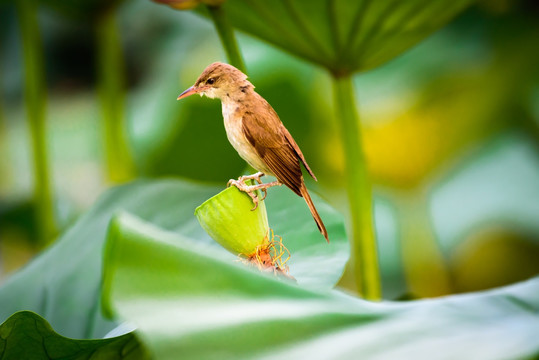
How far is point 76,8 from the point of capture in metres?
0.89

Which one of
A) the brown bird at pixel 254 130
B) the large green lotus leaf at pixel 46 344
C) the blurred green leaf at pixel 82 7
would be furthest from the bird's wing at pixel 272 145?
the blurred green leaf at pixel 82 7

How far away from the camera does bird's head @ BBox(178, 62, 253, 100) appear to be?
1.09 ft

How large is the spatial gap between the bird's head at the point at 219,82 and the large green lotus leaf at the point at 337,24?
18cm

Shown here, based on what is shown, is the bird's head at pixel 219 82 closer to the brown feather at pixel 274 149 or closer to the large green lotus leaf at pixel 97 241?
the brown feather at pixel 274 149

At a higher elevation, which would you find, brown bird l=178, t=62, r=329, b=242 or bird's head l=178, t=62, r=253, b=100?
bird's head l=178, t=62, r=253, b=100

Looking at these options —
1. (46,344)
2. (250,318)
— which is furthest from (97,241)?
(250,318)

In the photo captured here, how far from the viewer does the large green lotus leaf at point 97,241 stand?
1.39 ft

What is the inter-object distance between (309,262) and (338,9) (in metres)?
0.20

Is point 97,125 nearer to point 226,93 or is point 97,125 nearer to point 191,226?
point 191,226

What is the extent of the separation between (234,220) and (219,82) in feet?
0.25

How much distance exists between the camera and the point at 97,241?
1.87ft

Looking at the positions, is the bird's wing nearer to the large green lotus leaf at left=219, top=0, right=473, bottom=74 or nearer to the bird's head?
the bird's head

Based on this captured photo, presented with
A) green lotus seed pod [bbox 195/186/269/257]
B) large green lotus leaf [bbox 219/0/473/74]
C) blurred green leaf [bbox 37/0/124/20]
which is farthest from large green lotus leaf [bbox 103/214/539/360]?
blurred green leaf [bbox 37/0/124/20]

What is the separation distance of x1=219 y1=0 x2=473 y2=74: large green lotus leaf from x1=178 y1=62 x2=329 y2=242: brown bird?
18cm
